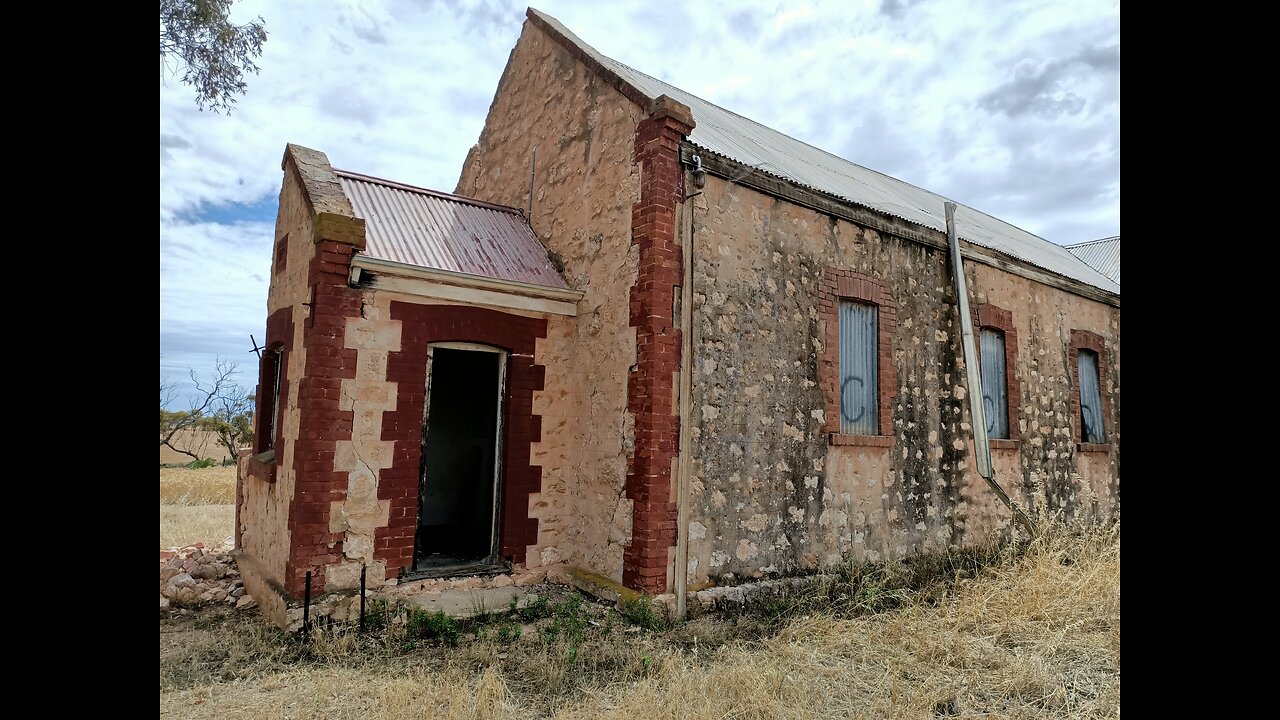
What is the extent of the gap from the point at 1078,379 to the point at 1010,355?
7.93 feet

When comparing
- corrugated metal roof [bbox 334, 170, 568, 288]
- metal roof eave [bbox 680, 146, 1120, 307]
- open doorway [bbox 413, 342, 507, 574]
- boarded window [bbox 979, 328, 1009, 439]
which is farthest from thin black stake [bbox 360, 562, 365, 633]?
boarded window [bbox 979, 328, 1009, 439]

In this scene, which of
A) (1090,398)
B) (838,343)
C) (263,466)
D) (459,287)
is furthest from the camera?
(1090,398)

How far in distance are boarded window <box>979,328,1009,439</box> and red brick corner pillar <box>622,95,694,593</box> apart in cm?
606

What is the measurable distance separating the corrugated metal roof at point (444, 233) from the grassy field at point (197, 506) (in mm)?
5628

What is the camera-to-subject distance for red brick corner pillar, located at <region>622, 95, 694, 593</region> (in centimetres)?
676

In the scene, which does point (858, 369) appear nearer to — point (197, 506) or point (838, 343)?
point (838, 343)

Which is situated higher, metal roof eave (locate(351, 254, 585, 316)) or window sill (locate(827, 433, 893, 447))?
metal roof eave (locate(351, 254, 585, 316))

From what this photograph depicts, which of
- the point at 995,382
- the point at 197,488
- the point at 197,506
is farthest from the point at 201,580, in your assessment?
the point at 197,488

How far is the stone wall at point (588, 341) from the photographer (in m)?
7.30

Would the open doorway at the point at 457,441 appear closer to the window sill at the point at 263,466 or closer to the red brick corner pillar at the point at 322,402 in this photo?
the window sill at the point at 263,466

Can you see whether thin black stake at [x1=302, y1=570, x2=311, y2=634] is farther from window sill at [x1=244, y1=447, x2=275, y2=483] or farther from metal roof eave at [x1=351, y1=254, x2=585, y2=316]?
metal roof eave at [x1=351, y1=254, x2=585, y2=316]

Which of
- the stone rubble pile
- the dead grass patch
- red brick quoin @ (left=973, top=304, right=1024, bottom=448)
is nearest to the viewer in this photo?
the stone rubble pile

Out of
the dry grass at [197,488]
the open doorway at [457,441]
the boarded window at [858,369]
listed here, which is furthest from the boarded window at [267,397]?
the dry grass at [197,488]

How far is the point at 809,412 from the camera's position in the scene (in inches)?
317
